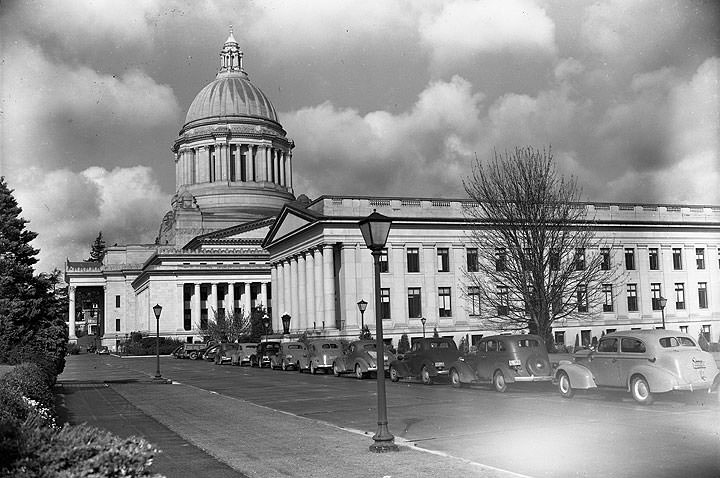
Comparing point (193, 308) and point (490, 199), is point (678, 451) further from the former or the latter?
point (193, 308)

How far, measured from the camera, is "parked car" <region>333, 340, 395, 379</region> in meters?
36.0

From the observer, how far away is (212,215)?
124 meters

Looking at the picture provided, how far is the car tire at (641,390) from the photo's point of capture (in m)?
20.1

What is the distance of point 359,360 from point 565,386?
15.0 m

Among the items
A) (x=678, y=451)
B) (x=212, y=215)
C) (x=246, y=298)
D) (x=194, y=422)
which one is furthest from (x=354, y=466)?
(x=212, y=215)

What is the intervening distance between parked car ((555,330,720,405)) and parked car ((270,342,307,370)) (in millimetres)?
24158

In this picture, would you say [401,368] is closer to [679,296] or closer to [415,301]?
[415,301]

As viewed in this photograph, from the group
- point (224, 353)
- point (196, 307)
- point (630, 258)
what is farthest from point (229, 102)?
point (224, 353)

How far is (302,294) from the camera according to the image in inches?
3002

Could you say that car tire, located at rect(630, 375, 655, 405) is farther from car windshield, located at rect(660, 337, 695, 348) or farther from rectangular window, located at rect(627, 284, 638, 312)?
rectangular window, located at rect(627, 284, 638, 312)

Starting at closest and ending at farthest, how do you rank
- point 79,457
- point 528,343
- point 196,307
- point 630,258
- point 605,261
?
point 79,457
point 528,343
point 605,261
point 630,258
point 196,307

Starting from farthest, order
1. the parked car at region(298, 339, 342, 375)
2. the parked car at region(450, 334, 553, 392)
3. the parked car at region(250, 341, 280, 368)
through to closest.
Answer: the parked car at region(250, 341, 280, 368) → the parked car at region(298, 339, 342, 375) → the parked car at region(450, 334, 553, 392)

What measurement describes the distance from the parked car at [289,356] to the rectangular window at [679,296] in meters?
41.6

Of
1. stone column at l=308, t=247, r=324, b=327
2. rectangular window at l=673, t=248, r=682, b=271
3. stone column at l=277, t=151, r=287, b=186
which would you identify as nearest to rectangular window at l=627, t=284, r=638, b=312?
rectangular window at l=673, t=248, r=682, b=271
